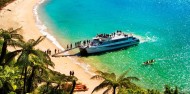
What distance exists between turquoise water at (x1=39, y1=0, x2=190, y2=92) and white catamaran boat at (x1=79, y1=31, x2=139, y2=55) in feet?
5.00

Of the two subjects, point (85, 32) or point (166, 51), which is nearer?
point (166, 51)

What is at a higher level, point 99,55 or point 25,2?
point 25,2

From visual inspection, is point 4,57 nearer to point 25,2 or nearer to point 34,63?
point 34,63

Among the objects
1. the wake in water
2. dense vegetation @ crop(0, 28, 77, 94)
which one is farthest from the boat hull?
dense vegetation @ crop(0, 28, 77, 94)

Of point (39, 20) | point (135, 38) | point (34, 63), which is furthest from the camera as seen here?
point (39, 20)

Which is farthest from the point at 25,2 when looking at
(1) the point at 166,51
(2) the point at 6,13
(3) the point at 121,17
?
(1) the point at 166,51

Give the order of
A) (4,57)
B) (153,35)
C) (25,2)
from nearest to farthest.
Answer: (4,57) → (153,35) → (25,2)

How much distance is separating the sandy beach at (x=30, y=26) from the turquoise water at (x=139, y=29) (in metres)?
3.85

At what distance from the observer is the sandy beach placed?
71562 millimetres

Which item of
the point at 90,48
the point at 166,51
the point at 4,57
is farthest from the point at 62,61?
the point at 4,57

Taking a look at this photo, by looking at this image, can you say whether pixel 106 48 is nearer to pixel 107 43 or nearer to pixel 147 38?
pixel 107 43

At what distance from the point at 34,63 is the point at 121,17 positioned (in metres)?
67.4

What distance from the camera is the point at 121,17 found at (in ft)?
356

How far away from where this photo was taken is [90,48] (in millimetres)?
82000
